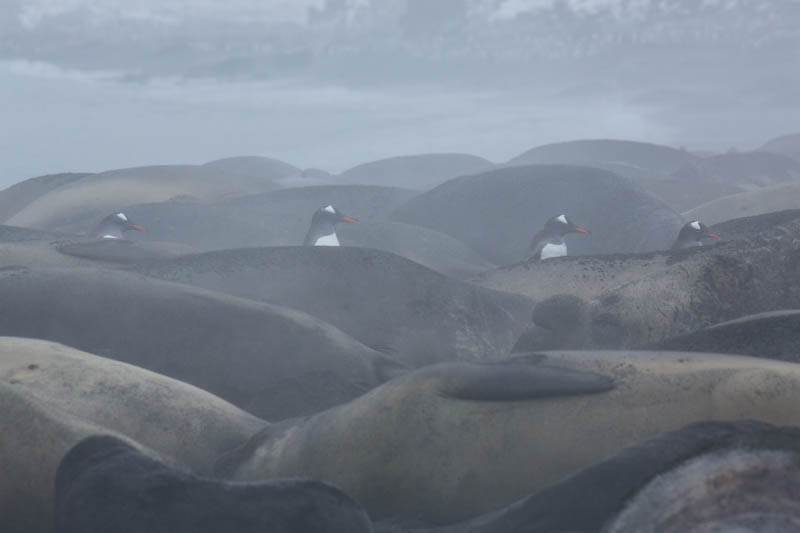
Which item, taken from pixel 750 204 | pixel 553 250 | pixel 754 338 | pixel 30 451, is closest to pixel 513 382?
pixel 754 338

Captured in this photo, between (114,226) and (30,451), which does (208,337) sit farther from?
(114,226)

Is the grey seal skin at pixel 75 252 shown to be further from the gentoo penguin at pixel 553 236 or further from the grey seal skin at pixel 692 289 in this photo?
the gentoo penguin at pixel 553 236

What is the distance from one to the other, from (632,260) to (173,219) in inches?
199

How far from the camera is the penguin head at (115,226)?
8508mm

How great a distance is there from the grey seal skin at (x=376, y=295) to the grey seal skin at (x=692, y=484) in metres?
3.06

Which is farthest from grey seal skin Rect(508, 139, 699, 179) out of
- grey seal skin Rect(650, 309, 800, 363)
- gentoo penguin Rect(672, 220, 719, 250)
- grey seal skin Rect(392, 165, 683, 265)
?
grey seal skin Rect(650, 309, 800, 363)

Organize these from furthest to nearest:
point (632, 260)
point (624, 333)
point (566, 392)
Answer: point (632, 260), point (624, 333), point (566, 392)

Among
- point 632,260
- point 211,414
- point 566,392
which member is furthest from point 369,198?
point 566,392

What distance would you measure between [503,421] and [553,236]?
589 centimetres

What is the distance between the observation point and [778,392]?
2637 millimetres

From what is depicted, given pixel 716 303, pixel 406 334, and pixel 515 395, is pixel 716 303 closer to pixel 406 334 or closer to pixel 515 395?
pixel 406 334

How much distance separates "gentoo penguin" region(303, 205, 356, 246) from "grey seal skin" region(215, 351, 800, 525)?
531 centimetres

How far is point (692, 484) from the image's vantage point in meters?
1.79

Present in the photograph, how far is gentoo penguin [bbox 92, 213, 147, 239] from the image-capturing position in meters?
8.51
